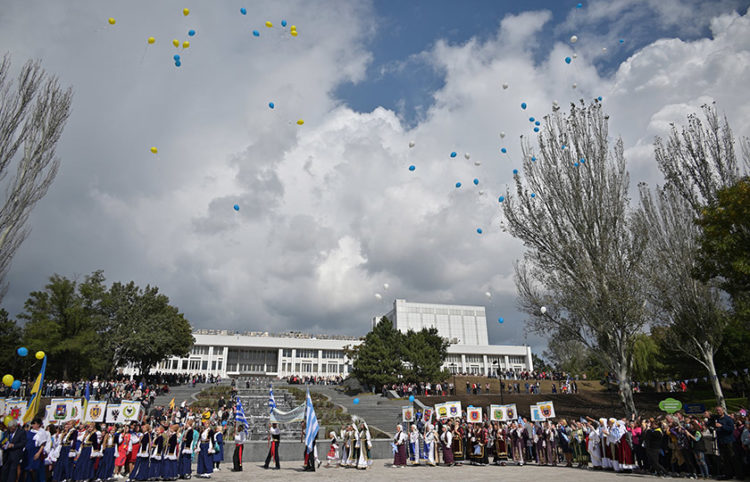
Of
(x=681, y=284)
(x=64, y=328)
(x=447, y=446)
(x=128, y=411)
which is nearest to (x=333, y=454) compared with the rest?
(x=447, y=446)

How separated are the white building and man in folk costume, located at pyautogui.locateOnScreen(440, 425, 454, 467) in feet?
175

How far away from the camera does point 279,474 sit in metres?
15.0

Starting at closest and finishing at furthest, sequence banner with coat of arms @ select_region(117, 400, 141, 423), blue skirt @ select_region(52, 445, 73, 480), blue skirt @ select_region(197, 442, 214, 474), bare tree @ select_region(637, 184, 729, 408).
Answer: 1. blue skirt @ select_region(52, 445, 73, 480)
2. blue skirt @ select_region(197, 442, 214, 474)
3. banner with coat of arms @ select_region(117, 400, 141, 423)
4. bare tree @ select_region(637, 184, 729, 408)

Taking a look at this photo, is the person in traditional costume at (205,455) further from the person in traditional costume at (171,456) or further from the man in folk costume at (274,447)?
the man in folk costume at (274,447)

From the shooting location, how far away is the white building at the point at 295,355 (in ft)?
259

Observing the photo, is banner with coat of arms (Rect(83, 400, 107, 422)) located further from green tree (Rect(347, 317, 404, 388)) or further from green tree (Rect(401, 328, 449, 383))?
green tree (Rect(401, 328, 449, 383))

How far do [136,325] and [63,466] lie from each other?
36.1 metres

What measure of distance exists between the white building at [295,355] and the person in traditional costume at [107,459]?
61.1 m

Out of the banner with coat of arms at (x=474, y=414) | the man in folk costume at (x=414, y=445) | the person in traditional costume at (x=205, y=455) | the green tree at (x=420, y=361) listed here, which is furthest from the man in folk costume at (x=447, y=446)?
the green tree at (x=420, y=361)

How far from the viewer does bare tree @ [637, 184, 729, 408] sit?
28406 millimetres

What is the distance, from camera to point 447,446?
60.4 feet

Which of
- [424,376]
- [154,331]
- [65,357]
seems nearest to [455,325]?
[424,376]

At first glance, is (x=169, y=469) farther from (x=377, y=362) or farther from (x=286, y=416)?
(x=377, y=362)

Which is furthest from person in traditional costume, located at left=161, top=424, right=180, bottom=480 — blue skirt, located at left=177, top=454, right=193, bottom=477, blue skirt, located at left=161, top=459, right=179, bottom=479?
blue skirt, located at left=177, top=454, right=193, bottom=477
